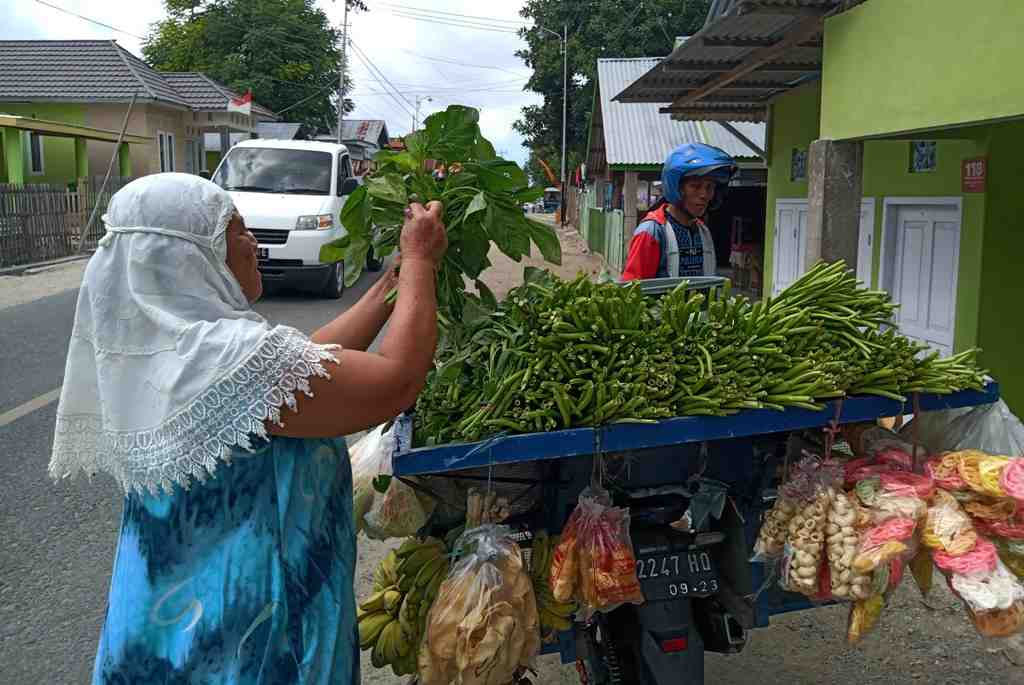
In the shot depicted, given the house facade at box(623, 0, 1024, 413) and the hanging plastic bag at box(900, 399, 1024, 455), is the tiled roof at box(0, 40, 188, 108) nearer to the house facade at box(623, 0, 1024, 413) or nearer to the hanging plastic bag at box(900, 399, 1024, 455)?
the house facade at box(623, 0, 1024, 413)

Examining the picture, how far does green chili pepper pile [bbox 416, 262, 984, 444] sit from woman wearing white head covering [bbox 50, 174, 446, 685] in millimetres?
623

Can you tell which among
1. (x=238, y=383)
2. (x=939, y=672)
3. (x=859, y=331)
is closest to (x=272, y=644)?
(x=238, y=383)

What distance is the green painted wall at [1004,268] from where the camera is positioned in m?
7.61

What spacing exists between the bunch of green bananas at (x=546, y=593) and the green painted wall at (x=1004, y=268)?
6.30 meters

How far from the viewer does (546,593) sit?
2670mm

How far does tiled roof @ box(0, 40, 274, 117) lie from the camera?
2970 centimetres

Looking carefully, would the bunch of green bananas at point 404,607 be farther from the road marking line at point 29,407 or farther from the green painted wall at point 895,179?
the green painted wall at point 895,179

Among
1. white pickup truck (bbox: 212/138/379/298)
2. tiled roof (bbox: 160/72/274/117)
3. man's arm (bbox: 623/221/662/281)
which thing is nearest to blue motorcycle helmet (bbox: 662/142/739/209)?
man's arm (bbox: 623/221/662/281)

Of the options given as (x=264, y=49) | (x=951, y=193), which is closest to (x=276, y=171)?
(x=951, y=193)

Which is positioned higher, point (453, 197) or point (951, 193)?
point (951, 193)

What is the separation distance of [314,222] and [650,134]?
32.7 ft

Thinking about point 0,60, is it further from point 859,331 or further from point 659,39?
point 859,331

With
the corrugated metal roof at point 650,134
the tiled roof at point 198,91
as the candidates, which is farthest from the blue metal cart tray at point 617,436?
the tiled roof at point 198,91

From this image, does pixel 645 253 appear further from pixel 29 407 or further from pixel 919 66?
pixel 29 407
